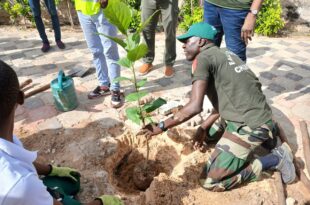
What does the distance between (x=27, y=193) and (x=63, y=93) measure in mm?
2465

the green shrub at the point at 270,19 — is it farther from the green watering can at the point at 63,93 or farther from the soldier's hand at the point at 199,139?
the green watering can at the point at 63,93

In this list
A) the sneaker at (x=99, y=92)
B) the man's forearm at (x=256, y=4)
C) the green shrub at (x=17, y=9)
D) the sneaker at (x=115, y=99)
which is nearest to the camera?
the man's forearm at (x=256, y=4)

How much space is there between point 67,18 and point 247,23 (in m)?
5.38

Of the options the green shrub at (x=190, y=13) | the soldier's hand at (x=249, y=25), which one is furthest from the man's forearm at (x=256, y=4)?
the green shrub at (x=190, y=13)

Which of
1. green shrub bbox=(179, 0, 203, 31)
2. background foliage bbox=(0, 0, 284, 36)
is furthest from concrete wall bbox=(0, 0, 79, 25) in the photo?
green shrub bbox=(179, 0, 203, 31)

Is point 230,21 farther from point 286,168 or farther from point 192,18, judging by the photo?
point 192,18

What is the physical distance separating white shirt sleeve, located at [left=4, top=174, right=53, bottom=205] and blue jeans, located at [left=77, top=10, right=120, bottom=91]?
217 centimetres

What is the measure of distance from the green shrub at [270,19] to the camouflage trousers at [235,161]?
3.99 metres

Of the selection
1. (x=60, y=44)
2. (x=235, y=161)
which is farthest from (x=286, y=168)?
(x=60, y=44)

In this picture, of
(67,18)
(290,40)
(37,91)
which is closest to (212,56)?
(37,91)

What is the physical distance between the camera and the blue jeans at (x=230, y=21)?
3160mm

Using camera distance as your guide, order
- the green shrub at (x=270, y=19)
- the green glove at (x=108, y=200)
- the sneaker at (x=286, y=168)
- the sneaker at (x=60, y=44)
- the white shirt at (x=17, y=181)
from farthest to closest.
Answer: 1. the green shrub at (x=270, y=19)
2. the sneaker at (x=60, y=44)
3. the sneaker at (x=286, y=168)
4. the green glove at (x=108, y=200)
5. the white shirt at (x=17, y=181)

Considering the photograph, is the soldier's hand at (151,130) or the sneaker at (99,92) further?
the sneaker at (99,92)

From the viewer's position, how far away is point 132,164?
10.4ft
